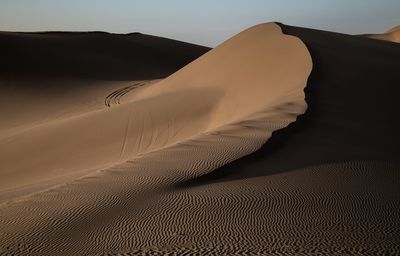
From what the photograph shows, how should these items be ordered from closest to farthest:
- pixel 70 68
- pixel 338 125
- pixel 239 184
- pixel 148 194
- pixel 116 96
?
pixel 148 194 < pixel 239 184 < pixel 338 125 < pixel 116 96 < pixel 70 68

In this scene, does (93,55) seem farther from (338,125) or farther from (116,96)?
(338,125)

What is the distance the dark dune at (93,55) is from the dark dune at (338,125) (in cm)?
1979

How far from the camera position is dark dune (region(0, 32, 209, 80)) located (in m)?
29.0

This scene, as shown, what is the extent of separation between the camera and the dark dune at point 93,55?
2903 centimetres

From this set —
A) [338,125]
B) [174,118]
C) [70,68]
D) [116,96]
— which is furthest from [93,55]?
[338,125]

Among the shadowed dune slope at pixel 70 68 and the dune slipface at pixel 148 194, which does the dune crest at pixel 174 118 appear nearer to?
the dune slipface at pixel 148 194

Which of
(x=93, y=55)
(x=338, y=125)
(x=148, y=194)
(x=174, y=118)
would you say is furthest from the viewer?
(x=93, y=55)

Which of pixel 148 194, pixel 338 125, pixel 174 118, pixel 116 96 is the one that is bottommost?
pixel 116 96

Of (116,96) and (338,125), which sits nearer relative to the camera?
(338,125)

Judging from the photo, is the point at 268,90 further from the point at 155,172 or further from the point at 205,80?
the point at 155,172

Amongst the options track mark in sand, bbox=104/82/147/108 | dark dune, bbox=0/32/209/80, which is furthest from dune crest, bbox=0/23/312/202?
dark dune, bbox=0/32/209/80

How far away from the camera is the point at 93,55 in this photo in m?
34.2

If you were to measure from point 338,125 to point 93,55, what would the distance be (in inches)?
1160

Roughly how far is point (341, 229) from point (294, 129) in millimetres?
2813
